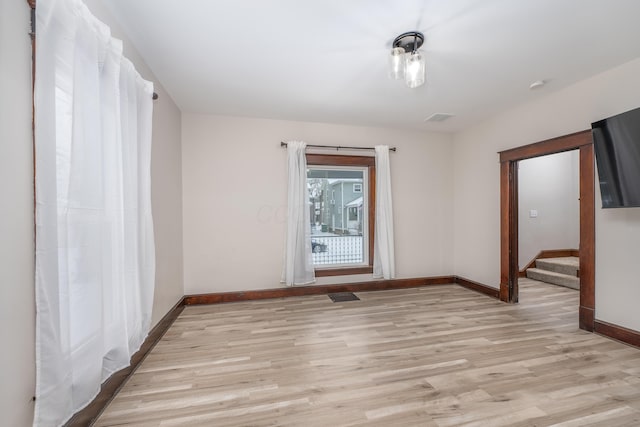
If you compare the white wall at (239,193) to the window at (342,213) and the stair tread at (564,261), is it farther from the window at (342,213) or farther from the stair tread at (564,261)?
the stair tread at (564,261)

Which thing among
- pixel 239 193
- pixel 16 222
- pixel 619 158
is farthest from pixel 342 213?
pixel 16 222

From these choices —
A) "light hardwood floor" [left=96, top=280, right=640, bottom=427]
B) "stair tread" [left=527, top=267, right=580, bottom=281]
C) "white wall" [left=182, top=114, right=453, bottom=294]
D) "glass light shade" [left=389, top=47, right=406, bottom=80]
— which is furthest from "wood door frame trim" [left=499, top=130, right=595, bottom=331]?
"glass light shade" [left=389, top=47, right=406, bottom=80]

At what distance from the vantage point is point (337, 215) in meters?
4.16

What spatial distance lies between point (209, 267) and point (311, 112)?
2.50 metres

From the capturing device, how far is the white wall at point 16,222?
101cm

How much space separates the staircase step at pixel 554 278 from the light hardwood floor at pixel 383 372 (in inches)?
54.5

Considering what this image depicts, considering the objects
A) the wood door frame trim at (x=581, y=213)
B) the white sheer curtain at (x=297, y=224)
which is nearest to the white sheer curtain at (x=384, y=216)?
the white sheer curtain at (x=297, y=224)

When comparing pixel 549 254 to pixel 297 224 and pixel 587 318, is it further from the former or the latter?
pixel 297 224

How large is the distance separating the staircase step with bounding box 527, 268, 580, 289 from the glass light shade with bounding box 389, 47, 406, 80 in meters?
4.52

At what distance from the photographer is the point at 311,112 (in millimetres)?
3484

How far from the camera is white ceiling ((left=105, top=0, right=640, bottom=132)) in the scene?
171 centimetres

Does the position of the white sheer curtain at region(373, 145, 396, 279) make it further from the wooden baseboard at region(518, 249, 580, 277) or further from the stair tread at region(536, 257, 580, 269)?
the stair tread at region(536, 257, 580, 269)

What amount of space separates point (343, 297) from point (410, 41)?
3.09 metres

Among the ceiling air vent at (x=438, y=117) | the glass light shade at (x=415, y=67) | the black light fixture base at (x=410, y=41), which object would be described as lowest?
the glass light shade at (x=415, y=67)
